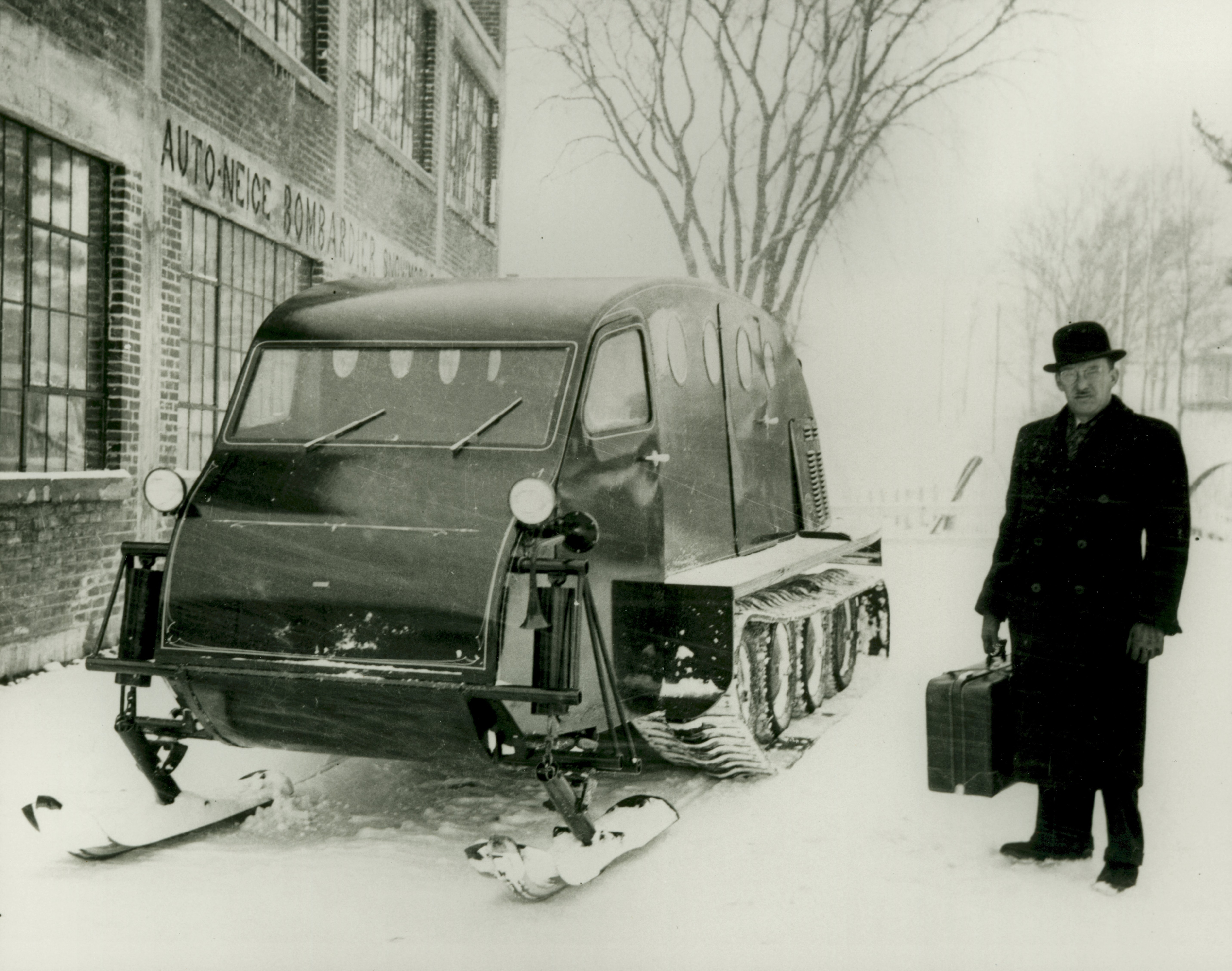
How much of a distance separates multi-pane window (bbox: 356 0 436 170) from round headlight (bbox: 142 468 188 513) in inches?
309

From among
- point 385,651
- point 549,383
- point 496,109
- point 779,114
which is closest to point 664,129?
point 779,114

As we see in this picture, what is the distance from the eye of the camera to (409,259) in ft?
47.3

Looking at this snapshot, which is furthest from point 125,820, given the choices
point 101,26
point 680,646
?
point 101,26

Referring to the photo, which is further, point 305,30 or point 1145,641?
point 305,30

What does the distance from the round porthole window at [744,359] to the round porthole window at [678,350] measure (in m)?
0.92

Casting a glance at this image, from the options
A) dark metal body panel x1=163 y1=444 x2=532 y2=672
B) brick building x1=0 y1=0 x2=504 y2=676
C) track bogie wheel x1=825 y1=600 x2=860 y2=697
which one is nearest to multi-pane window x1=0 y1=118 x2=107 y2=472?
brick building x1=0 y1=0 x2=504 y2=676

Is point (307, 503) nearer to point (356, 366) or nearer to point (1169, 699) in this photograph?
point (356, 366)

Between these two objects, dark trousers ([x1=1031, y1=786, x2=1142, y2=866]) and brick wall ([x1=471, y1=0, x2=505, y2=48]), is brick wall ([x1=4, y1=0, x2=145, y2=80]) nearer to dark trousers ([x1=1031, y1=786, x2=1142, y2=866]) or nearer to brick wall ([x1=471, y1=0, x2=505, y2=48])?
brick wall ([x1=471, y1=0, x2=505, y2=48])

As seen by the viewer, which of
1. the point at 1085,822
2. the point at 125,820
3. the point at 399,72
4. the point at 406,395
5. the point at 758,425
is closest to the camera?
the point at 1085,822

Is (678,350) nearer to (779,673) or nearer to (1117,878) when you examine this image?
(779,673)

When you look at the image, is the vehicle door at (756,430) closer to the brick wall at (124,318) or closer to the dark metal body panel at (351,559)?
the dark metal body panel at (351,559)

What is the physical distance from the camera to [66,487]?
8602 mm

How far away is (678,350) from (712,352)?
561 millimetres

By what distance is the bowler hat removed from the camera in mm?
4969
